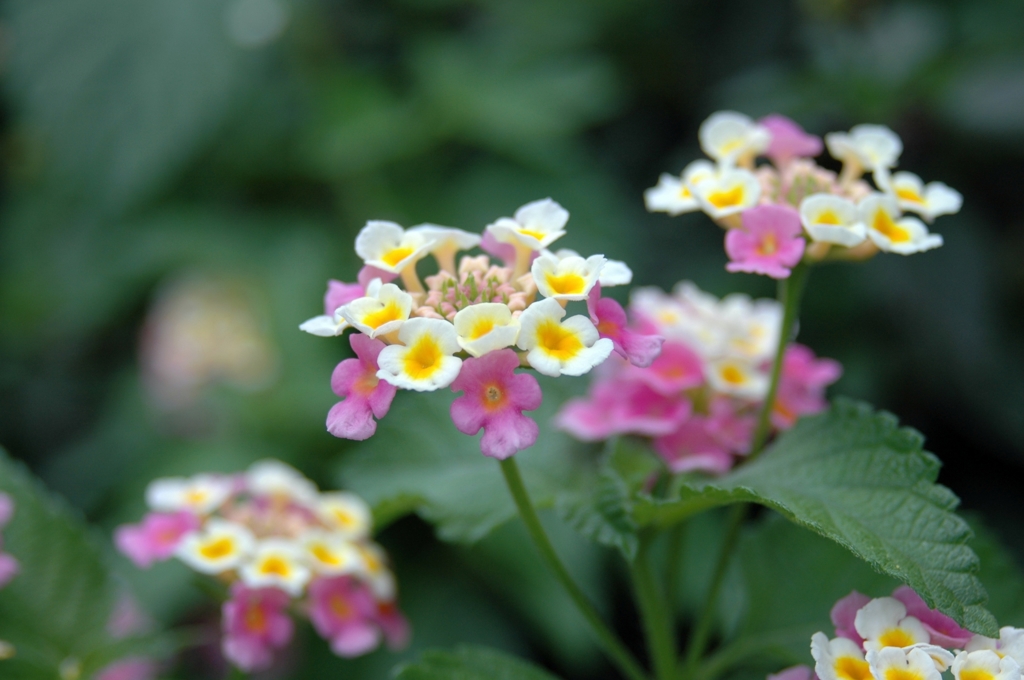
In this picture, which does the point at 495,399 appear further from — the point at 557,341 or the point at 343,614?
the point at 343,614

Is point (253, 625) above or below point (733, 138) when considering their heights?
below

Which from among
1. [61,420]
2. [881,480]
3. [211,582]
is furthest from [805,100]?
[61,420]

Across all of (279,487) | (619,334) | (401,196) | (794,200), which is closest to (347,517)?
(279,487)

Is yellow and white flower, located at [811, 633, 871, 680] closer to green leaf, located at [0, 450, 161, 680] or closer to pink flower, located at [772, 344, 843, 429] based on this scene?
pink flower, located at [772, 344, 843, 429]

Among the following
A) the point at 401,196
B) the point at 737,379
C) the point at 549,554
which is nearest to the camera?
the point at 549,554

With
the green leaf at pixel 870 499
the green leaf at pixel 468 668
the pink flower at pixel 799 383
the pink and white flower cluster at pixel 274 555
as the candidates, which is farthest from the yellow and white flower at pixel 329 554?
the pink flower at pixel 799 383

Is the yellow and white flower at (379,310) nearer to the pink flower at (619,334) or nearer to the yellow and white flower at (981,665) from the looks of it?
the pink flower at (619,334)

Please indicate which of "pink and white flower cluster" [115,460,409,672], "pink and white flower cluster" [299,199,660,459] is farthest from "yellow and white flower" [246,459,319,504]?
"pink and white flower cluster" [299,199,660,459]
